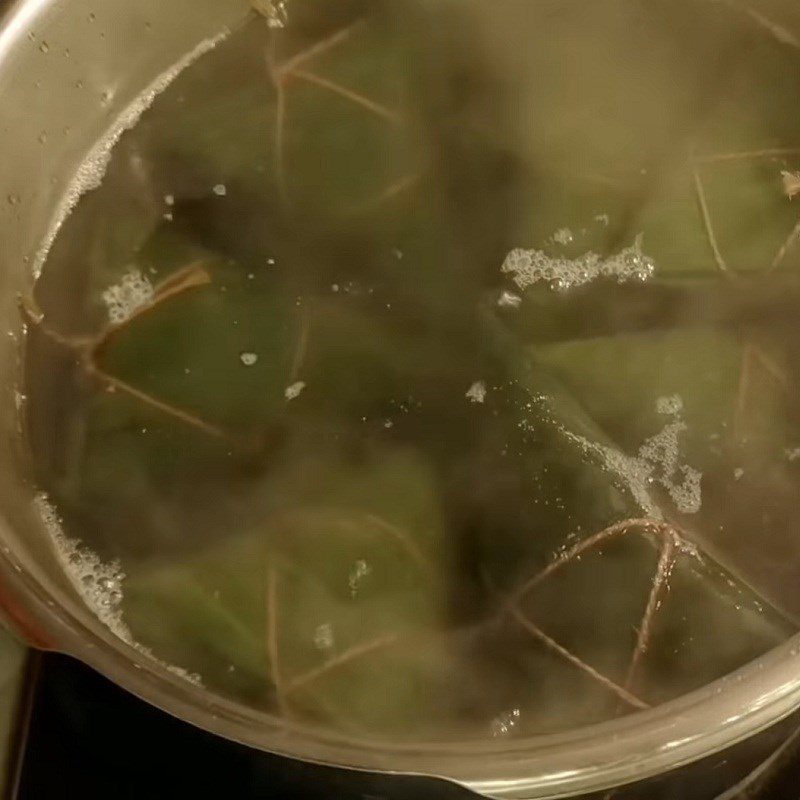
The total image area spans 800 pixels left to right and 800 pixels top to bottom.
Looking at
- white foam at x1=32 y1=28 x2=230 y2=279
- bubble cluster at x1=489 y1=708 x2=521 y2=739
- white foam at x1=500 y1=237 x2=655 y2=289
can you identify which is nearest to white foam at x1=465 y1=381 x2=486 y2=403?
white foam at x1=500 y1=237 x2=655 y2=289

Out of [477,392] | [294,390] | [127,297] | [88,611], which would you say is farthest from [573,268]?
[88,611]

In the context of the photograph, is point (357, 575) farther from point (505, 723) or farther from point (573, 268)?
point (573, 268)

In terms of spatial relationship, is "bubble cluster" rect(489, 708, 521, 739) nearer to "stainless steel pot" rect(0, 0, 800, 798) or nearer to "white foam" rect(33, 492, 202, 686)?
"stainless steel pot" rect(0, 0, 800, 798)

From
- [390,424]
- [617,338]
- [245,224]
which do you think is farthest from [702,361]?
[245,224]

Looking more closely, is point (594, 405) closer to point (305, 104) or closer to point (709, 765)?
point (709, 765)

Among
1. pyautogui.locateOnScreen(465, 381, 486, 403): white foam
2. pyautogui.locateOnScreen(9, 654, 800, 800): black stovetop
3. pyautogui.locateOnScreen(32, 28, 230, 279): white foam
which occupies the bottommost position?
pyautogui.locateOnScreen(465, 381, 486, 403): white foam

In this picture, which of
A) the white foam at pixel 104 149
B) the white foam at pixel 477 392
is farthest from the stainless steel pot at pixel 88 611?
the white foam at pixel 477 392

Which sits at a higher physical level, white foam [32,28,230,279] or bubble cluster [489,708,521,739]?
white foam [32,28,230,279]

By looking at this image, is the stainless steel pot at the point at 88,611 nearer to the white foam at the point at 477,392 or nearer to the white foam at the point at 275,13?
the white foam at the point at 275,13
